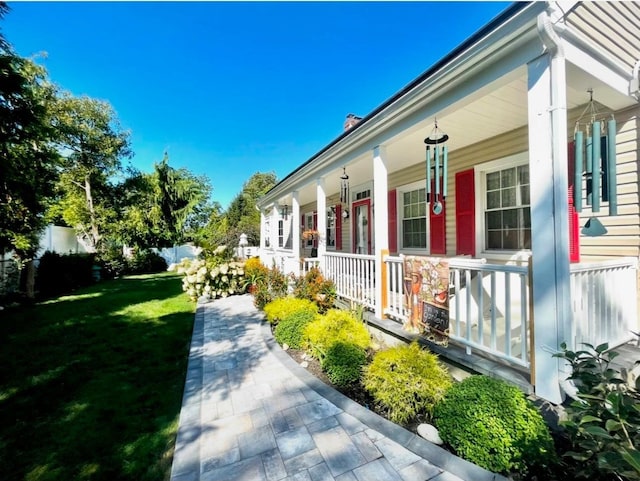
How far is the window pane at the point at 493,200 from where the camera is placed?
15.3 feet

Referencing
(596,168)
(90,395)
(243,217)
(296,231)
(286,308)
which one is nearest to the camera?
(596,168)

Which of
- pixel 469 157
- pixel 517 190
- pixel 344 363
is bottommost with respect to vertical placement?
pixel 344 363

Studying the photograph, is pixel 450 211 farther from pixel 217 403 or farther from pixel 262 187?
pixel 262 187

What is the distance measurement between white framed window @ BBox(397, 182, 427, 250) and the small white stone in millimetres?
4328

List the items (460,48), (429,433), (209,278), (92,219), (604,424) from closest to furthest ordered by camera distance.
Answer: (604,424) → (429,433) → (460,48) → (209,278) → (92,219)

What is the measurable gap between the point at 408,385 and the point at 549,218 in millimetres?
1761

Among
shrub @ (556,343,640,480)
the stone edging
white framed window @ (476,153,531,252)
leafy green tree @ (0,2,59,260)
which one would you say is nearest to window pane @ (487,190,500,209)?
white framed window @ (476,153,531,252)

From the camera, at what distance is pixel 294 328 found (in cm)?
416

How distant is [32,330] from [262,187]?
94.1ft

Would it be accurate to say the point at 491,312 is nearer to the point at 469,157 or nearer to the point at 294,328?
the point at 294,328

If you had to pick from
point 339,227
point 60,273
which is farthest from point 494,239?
point 60,273

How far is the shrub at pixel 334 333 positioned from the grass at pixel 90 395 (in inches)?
63.0

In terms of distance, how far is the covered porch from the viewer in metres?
2.12

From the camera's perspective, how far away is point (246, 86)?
34.1 feet
